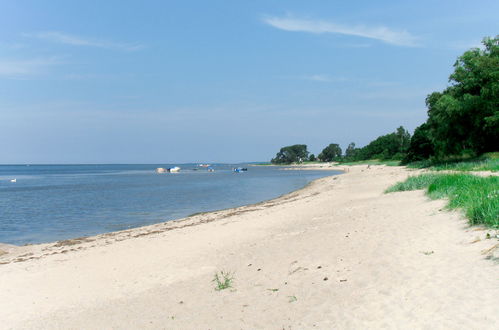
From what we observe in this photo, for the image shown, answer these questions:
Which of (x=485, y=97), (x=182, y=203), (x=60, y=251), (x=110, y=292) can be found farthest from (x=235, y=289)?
(x=485, y=97)

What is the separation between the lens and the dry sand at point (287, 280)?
19.7 ft

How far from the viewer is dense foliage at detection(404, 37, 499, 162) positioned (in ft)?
114

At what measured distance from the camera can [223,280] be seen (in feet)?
29.5

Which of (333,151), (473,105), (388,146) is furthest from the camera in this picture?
(333,151)

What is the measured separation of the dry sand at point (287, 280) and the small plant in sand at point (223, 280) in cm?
16

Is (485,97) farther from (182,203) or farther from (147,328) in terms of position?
(147,328)

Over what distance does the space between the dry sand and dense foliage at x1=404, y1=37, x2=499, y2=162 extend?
2619cm

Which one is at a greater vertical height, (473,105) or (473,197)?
(473,105)

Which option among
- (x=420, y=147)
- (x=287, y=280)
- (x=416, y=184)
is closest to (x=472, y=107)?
(x=416, y=184)

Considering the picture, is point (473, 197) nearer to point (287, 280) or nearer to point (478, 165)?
point (287, 280)

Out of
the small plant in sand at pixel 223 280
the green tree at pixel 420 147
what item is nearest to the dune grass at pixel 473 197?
the small plant in sand at pixel 223 280

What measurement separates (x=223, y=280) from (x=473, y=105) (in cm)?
3427

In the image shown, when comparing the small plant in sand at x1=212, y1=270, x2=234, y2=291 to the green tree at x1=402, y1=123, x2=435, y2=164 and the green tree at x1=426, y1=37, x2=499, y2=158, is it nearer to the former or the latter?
the green tree at x1=426, y1=37, x2=499, y2=158

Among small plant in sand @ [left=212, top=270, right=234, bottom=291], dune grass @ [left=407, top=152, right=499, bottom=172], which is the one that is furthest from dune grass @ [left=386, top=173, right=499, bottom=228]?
dune grass @ [left=407, top=152, right=499, bottom=172]
